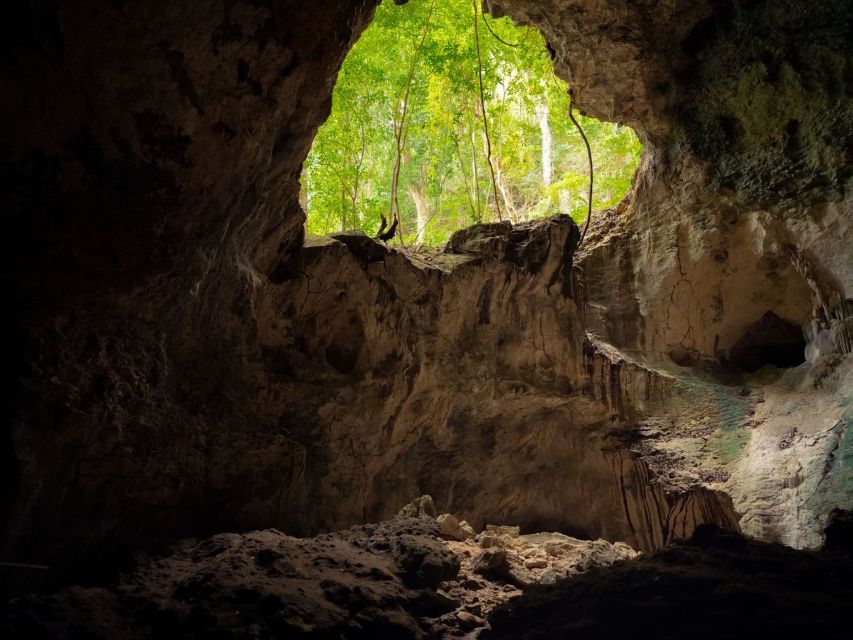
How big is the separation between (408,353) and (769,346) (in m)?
5.67

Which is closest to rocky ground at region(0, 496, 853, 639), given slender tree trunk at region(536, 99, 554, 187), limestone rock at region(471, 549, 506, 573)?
limestone rock at region(471, 549, 506, 573)

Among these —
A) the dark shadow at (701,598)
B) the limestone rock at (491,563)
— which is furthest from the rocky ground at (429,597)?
the limestone rock at (491,563)

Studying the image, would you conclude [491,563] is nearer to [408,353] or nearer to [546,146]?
[408,353]

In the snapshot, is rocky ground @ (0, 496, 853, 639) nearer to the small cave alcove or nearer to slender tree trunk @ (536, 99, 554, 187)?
the small cave alcove

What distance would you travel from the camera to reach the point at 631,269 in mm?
9289

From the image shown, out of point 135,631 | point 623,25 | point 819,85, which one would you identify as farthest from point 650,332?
point 135,631

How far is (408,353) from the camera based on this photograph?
6629mm

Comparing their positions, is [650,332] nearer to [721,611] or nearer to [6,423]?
[721,611]

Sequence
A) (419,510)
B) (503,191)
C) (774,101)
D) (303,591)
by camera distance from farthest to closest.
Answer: (503,191) < (774,101) < (419,510) < (303,591)

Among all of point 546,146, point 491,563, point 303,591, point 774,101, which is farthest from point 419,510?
point 546,146

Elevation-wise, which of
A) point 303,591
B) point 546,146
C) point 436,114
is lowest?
point 303,591

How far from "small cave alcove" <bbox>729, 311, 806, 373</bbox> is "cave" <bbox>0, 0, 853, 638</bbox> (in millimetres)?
52

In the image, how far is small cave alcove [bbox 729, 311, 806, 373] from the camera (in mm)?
8727

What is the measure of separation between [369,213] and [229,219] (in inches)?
331
